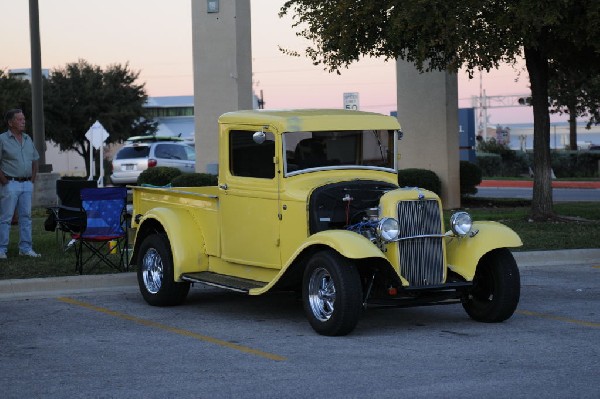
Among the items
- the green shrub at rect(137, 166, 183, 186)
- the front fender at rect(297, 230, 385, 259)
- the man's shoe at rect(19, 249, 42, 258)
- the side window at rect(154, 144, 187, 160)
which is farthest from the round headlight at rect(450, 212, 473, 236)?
the side window at rect(154, 144, 187, 160)

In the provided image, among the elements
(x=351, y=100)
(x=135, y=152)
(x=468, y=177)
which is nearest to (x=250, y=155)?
(x=351, y=100)

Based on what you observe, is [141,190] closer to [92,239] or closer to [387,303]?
[92,239]

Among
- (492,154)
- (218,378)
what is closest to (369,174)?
(218,378)

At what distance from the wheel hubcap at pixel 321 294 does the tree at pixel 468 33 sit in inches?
332

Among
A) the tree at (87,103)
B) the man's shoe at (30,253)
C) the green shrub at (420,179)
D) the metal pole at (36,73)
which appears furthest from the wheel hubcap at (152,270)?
the tree at (87,103)

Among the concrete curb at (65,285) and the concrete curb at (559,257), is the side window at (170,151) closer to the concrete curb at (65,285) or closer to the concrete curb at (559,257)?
the concrete curb at (559,257)

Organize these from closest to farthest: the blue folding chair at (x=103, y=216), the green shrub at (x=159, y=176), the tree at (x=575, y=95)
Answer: the blue folding chair at (x=103, y=216) → the green shrub at (x=159, y=176) → the tree at (x=575, y=95)

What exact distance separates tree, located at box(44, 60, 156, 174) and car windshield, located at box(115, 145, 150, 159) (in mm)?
28273

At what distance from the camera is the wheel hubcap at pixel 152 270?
11562 millimetres

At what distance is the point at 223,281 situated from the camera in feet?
35.2

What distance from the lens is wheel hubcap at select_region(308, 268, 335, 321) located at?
31.3 feet

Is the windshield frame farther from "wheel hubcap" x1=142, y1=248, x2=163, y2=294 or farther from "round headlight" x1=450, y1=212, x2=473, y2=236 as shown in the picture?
"wheel hubcap" x1=142, y1=248, x2=163, y2=294

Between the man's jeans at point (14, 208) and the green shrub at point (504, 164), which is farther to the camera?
the green shrub at point (504, 164)

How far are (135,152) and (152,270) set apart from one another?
20.7 m
